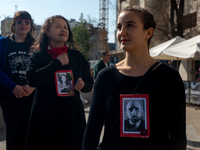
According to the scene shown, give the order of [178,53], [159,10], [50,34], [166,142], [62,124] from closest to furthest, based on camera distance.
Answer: [166,142], [62,124], [50,34], [178,53], [159,10]

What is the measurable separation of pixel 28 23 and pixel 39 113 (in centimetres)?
140

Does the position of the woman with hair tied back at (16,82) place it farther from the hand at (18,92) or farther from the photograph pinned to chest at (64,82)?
the photograph pinned to chest at (64,82)

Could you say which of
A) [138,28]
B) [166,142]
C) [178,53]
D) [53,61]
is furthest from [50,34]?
[178,53]

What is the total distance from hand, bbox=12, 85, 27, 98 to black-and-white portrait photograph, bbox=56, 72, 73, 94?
70 cm

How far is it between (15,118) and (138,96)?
1.98 m

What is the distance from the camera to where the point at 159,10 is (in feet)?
67.2

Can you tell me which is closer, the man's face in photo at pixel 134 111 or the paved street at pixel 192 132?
the man's face in photo at pixel 134 111

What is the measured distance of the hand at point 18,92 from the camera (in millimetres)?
2904

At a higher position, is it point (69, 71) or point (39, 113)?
point (69, 71)

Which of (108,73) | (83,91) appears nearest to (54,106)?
(83,91)

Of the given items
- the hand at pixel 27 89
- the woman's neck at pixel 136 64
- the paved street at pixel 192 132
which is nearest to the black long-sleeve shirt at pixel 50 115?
the hand at pixel 27 89

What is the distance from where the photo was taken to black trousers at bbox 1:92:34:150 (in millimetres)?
2951

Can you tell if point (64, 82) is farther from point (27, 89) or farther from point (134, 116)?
point (134, 116)

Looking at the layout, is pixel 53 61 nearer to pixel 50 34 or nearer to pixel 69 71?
pixel 69 71
